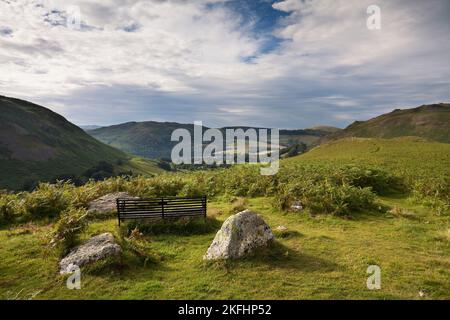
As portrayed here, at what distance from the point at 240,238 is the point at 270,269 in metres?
2.07

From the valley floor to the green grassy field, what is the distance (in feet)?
0.14

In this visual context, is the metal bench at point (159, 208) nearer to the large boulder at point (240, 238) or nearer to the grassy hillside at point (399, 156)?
the large boulder at point (240, 238)

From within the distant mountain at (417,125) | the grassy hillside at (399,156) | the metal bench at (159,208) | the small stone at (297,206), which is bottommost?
the small stone at (297,206)

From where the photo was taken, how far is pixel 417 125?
17175 cm

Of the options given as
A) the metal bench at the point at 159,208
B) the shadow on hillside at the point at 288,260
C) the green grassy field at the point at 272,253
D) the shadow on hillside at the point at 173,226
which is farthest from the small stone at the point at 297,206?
the shadow on hillside at the point at 288,260

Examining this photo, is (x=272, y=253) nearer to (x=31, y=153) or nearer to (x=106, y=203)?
(x=106, y=203)

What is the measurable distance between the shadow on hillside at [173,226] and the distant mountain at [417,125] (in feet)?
510

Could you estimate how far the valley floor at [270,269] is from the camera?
11.3m

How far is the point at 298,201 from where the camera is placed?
78.5 feet

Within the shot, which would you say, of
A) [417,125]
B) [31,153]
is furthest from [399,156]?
[31,153]

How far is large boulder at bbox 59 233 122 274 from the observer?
13.3m

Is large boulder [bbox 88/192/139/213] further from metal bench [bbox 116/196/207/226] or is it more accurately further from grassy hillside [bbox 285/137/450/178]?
grassy hillside [bbox 285/137/450/178]
